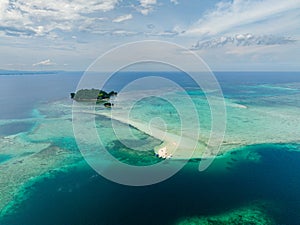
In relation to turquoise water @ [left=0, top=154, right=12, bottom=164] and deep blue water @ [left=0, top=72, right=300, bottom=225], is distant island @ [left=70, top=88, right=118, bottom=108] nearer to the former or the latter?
turquoise water @ [left=0, top=154, right=12, bottom=164]

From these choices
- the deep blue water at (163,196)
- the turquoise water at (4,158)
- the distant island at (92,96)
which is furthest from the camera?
the distant island at (92,96)

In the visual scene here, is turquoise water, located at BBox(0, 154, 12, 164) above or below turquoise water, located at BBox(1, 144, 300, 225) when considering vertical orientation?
below

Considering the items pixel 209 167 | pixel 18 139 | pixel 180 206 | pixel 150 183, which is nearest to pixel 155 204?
pixel 180 206

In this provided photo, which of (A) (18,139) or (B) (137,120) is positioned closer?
(A) (18,139)

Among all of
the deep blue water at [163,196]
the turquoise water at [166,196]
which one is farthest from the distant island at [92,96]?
the deep blue water at [163,196]

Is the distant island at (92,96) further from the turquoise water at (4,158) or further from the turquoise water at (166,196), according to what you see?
the turquoise water at (166,196)

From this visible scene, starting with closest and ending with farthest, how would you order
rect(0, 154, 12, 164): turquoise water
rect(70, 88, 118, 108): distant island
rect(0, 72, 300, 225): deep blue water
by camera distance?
rect(0, 72, 300, 225): deep blue water, rect(0, 154, 12, 164): turquoise water, rect(70, 88, 118, 108): distant island

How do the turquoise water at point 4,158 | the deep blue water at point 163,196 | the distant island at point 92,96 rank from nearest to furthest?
the deep blue water at point 163,196, the turquoise water at point 4,158, the distant island at point 92,96

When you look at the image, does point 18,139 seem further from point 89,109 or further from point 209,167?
point 209,167

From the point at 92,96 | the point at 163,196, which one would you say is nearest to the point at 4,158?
the point at 163,196

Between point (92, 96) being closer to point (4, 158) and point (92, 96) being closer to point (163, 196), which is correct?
point (4, 158)

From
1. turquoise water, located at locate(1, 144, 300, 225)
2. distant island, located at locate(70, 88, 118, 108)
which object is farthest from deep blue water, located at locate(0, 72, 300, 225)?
distant island, located at locate(70, 88, 118, 108)
